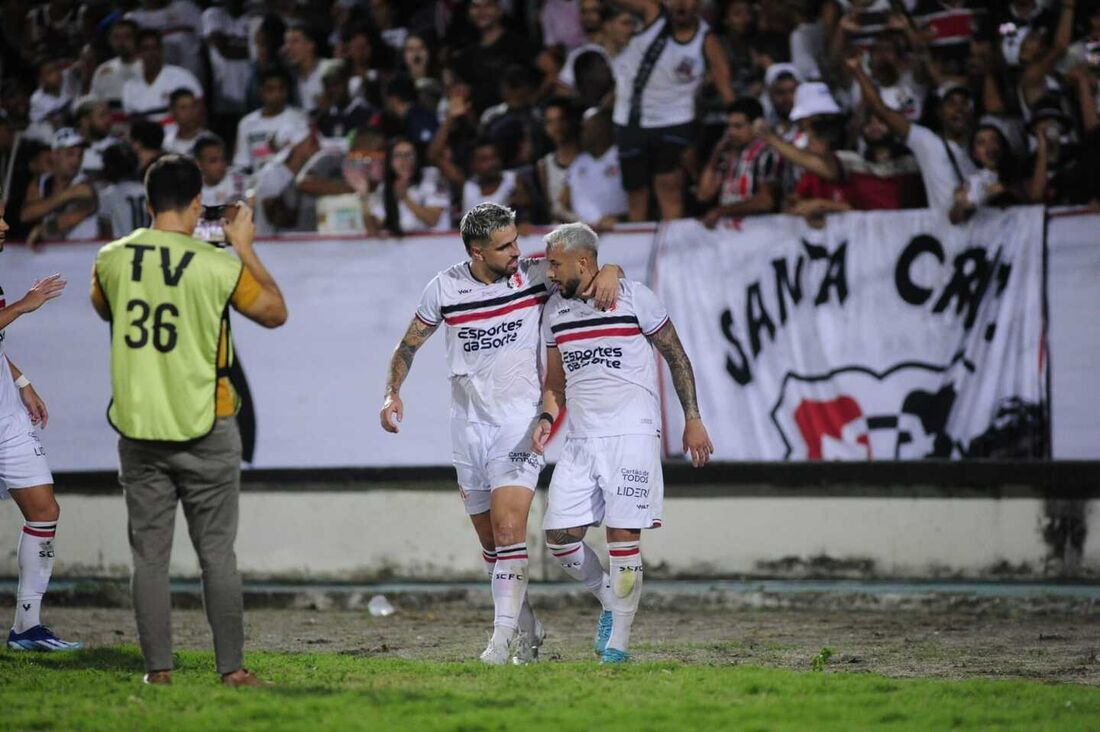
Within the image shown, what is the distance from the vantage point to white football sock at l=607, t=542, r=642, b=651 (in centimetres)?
884

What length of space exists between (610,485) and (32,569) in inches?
143

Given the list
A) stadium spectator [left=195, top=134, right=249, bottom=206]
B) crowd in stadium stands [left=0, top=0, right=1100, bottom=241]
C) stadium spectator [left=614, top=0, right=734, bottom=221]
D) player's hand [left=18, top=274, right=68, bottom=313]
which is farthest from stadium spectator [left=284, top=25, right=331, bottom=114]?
player's hand [left=18, top=274, right=68, bottom=313]

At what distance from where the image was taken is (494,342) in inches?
356

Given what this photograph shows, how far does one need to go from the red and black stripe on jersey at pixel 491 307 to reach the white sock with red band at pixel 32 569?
289 cm

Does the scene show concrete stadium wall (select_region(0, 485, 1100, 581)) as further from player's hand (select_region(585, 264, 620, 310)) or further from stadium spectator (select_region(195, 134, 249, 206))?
player's hand (select_region(585, 264, 620, 310))

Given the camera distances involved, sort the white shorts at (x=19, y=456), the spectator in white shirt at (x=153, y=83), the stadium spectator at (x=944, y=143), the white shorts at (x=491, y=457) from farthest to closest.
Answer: the spectator in white shirt at (x=153, y=83) → the stadium spectator at (x=944, y=143) → the white shorts at (x=19, y=456) → the white shorts at (x=491, y=457)

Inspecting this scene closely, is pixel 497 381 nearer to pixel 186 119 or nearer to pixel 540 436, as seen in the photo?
pixel 540 436

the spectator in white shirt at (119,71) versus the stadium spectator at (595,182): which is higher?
the spectator in white shirt at (119,71)

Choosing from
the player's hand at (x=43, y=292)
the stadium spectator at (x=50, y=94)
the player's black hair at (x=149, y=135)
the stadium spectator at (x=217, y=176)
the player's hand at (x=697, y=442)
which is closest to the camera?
the player's hand at (x=43, y=292)

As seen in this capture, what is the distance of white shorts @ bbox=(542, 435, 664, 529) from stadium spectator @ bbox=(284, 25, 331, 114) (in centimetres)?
802

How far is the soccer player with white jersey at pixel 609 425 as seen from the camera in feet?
29.0

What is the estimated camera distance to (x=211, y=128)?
16484mm

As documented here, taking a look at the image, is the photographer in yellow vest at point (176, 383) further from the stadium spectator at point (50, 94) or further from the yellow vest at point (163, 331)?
the stadium spectator at point (50, 94)

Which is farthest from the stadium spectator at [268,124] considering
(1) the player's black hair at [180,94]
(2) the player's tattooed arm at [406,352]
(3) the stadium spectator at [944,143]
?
(2) the player's tattooed arm at [406,352]
